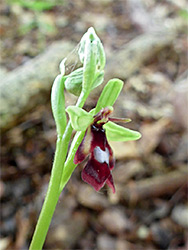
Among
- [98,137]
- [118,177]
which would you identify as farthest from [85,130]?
[118,177]

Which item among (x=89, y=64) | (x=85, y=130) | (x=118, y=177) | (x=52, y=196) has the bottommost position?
(x=118, y=177)

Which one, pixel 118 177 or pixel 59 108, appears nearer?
pixel 59 108

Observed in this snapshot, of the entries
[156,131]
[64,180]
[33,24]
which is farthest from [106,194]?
[33,24]

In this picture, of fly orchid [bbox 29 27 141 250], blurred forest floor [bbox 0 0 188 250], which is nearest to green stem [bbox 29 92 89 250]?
fly orchid [bbox 29 27 141 250]

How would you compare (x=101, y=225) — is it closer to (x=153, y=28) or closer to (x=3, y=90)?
(x=3, y=90)

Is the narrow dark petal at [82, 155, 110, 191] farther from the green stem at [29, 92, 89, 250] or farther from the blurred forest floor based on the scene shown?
the blurred forest floor

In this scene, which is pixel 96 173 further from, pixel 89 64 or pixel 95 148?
pixel 89 64
